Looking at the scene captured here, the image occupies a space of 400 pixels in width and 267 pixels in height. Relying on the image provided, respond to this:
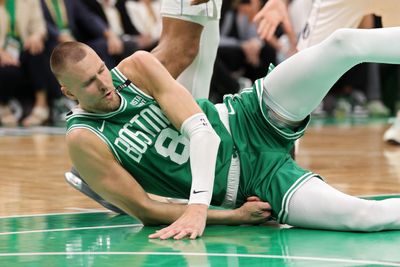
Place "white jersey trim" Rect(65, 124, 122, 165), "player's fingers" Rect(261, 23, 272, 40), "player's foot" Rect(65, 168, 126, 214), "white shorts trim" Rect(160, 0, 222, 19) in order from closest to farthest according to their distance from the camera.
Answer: "white jersey trim" Rect(65, 124, 122, 165) → "player's foot" Rect(65, 168, 126, 214) → "player's fingers" Rect(261, 23, 272, 40) → "white shorts trim" Rect(160, 0, 222, 19)

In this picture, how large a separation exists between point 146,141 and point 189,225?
0.47 metres

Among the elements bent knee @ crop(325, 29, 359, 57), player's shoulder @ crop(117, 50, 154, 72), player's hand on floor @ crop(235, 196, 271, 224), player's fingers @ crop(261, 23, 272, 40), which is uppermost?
bent knee @ crop(325, 29, 359, 57)

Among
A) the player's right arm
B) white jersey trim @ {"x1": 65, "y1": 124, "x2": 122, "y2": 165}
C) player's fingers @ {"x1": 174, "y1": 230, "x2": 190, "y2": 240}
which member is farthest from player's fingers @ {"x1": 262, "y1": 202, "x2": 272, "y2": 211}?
white jersey trim @ {"x1": 65, "y1": 124, "x2": 122, "y2": 165}

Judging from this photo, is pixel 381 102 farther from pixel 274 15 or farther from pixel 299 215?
pixel 299 215

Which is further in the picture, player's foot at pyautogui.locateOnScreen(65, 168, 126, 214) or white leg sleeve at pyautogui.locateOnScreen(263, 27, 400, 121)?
player's foot at pyautogui.locateOnScreen(65, 168, 126, 214)

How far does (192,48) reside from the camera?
17.0 ft

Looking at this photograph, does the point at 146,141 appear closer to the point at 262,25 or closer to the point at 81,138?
the point at 81,138

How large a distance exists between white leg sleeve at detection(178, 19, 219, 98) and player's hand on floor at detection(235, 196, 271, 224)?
140cm

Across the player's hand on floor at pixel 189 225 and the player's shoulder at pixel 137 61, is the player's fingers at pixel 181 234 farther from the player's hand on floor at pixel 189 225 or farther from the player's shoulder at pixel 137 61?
the player's shoulder at pixel 137 61

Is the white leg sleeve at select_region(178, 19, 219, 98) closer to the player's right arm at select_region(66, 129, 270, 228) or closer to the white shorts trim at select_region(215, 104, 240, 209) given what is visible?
the white shorts trim at select_region(215, 104, 240, 209)

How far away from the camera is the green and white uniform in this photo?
3941 millimetres

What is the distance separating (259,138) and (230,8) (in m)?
8.36

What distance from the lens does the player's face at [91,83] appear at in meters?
3.79

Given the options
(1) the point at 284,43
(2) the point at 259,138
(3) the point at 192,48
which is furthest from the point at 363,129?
(2) the point at 259,138
